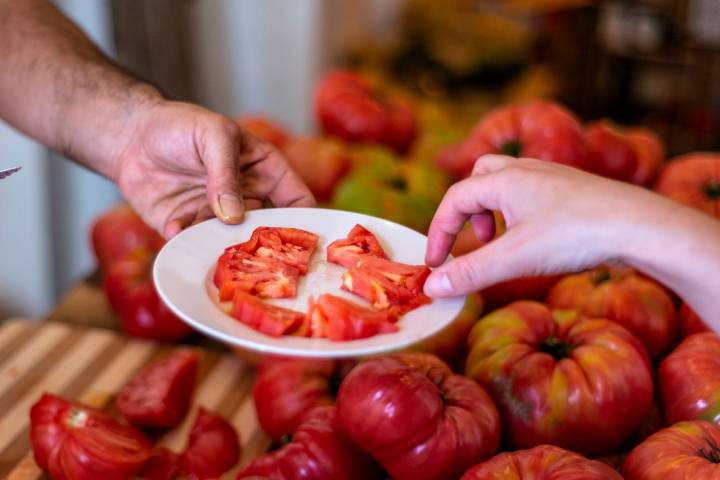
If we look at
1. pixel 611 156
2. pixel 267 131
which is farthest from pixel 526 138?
pixel 267 131

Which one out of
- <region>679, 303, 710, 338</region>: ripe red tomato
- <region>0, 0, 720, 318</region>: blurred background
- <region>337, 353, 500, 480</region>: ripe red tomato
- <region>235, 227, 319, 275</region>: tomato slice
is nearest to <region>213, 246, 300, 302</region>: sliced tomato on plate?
<region>235, 227, 319, 275</region>: tomato slice

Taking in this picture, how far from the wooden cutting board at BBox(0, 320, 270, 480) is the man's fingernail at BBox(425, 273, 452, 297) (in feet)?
1.22

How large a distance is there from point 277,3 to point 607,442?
229 cm

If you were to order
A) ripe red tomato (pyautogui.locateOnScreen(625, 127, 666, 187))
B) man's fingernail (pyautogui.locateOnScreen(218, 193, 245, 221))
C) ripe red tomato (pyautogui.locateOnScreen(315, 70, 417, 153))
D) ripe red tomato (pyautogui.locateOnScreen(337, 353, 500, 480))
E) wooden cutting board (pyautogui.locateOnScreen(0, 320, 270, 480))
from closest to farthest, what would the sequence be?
1. ripe red tomato (pyautogui.locateOnScreen(337, 353, 500, 480))
2. man's fingernail (pyautogui.locateOnScreen(218, 193, 245, 221))
3. wooden cutting board (pyautogui.locateOnScreen(0, 320, 270, 480))
4. ripe red tomato (pyautogui.locateOnScreen(625, 127, 666, 187))
5. ripe red tomato (pyautogui.locateOnScreen(315, 70, 417, 153))

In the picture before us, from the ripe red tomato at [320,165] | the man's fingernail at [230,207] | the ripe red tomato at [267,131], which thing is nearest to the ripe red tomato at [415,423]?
the man's fingernail at [230,207]

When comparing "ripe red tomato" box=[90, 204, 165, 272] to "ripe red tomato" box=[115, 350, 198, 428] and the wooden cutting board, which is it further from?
"ripe red tomato" box=[115, 350, 198, 428]

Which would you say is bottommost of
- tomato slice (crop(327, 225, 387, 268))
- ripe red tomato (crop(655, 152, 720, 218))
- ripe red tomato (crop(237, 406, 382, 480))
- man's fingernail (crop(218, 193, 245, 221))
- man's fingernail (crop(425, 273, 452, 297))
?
ripe red tomato (crop(237, 406, 382, 480))

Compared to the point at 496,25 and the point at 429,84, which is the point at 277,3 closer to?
the point at 429,84

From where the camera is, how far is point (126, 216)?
4.59 feet

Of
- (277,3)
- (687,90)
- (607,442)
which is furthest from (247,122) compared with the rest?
(687,90)

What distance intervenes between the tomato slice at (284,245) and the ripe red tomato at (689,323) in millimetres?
515

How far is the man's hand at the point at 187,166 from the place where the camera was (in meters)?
1.01

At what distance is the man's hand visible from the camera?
3.33 feet

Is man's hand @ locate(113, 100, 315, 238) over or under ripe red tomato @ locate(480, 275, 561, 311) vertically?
over
